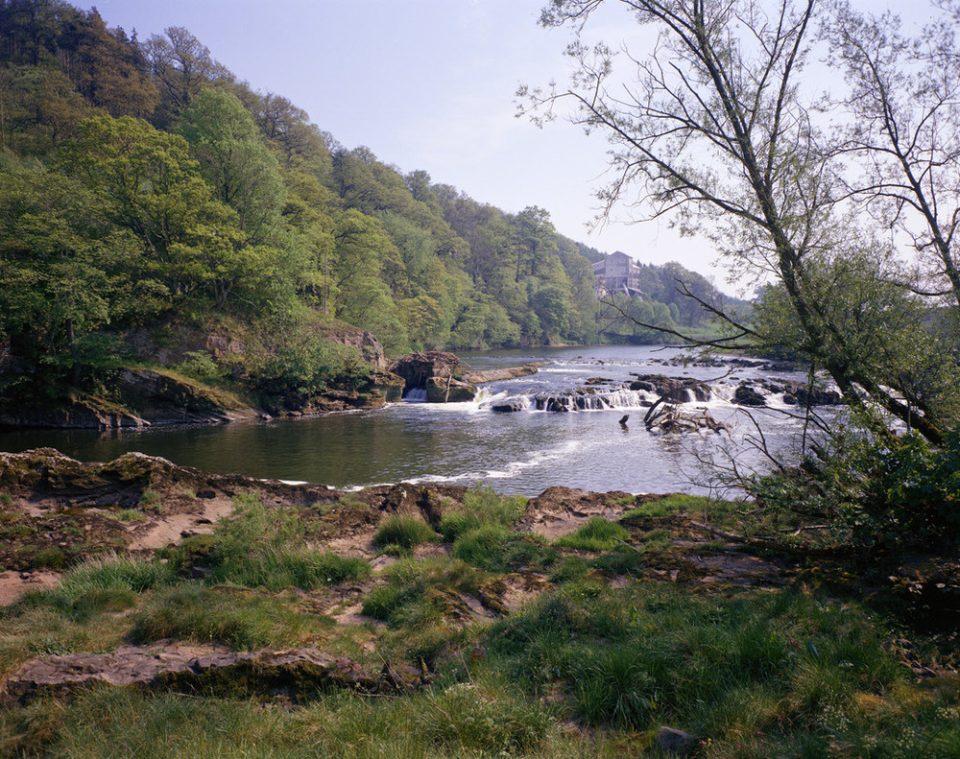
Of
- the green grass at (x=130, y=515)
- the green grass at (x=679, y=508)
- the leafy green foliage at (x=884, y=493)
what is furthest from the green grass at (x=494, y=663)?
the green grass at (x=679, y=508)

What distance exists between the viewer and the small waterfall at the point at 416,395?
31.3 metres

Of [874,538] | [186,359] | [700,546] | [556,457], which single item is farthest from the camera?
[186,359]

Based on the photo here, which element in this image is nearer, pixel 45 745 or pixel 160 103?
pixel 45 745

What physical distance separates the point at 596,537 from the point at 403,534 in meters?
2.94

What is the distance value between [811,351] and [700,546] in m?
2.91

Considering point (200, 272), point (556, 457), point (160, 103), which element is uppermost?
point (160, 103)

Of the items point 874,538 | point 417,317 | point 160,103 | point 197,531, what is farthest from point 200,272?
point 160,103

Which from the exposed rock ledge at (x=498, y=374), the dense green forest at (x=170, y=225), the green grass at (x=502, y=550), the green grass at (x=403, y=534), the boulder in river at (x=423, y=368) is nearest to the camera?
the green grass at (x=502, y=550)

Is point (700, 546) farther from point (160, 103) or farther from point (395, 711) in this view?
point (160, 103)

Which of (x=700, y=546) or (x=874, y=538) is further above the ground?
(x=874, y=538)

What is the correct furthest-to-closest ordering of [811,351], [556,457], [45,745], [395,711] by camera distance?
1. [556,457]
2. [811,351]
3. [395,711]
4. [45,745]

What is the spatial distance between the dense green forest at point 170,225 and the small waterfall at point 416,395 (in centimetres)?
485

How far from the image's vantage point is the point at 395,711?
3.33 metres

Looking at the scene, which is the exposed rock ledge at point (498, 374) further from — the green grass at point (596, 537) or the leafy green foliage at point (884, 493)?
the leafy green foliage at point (884, 493)
